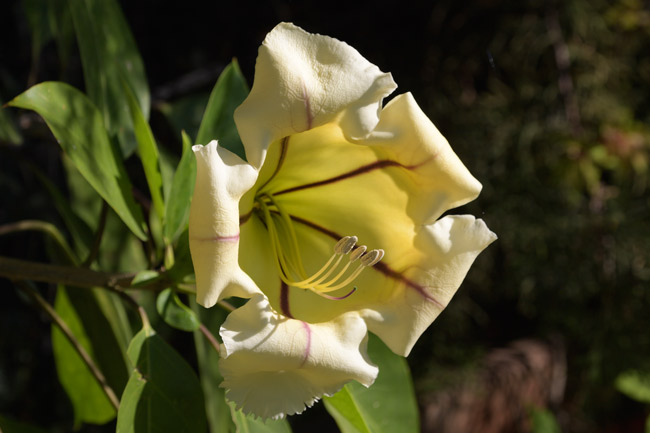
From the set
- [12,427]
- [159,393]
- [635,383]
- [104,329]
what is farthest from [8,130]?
[635,383]

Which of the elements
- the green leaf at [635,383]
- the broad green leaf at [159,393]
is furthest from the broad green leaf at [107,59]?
the green leaf at [635,383]

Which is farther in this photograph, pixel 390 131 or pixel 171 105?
pixel 171 105

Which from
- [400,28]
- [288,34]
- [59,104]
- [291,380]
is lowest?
[400,28]

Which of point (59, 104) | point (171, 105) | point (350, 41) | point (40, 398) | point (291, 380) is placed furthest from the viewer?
point (350, 41)

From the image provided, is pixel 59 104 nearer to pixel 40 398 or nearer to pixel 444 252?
pixel 444 252

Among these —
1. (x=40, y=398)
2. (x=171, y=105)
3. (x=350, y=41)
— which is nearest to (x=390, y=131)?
(x=171, y=105)

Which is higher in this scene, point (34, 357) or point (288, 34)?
point (288, 34)

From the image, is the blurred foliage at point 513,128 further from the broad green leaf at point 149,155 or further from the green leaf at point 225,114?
the broad green leaf at point 149,155

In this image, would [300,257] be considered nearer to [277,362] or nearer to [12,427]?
[277,362]
